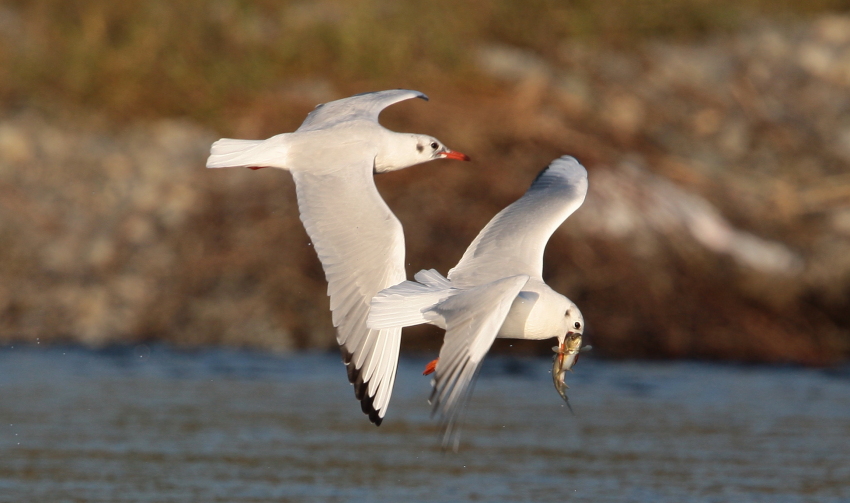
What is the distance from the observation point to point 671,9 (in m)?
17.9

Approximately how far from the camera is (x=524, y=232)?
8047mm

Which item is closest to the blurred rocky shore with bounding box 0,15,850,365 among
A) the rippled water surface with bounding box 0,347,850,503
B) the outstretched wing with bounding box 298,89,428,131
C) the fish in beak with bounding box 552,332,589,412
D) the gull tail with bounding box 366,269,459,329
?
the rippled water surface with bounding box 0,347,850,503

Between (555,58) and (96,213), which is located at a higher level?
(555,58)

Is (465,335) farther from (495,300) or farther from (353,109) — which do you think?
(353,109)

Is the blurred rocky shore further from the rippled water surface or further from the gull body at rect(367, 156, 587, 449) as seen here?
the gull body at rect(367, 156, 587, 449)

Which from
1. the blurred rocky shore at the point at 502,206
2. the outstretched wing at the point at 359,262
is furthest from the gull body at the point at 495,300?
the blurred rocky shore at the point at 502,206

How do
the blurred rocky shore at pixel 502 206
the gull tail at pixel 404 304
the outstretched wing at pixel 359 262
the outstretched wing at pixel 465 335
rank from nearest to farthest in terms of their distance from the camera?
the outstretched wing at pixel 465 335 < the gull tail at pixel 404 304 < the outstretched wing at pixel 359 262 < the blurred rocky shore at pixel 502 206

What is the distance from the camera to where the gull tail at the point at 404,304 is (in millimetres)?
6699

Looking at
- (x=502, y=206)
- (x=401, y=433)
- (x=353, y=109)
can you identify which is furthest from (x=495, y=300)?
(x=502, y=206)

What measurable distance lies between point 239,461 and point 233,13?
9202 mm

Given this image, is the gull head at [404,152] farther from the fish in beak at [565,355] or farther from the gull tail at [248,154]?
the fish in beak at [565,355]

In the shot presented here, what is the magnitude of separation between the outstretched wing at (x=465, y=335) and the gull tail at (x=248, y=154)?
1.35 meters

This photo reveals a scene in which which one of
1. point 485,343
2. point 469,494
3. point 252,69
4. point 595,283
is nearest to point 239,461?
point 469,494

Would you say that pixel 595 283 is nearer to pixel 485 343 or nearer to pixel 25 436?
pixel 25 436
